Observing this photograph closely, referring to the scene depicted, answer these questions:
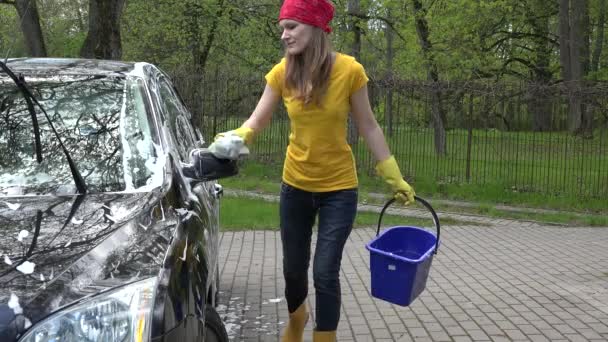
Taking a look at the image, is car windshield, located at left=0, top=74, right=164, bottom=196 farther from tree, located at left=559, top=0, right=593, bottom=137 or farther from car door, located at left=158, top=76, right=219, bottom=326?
tree, located at left=559, top=0, right=593, bottom=137

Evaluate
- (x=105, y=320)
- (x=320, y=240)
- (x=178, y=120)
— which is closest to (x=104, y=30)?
(x=178, y=120)

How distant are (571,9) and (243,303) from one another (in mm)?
21041

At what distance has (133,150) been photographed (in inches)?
119

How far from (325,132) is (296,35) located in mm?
521

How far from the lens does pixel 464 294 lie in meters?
5.65

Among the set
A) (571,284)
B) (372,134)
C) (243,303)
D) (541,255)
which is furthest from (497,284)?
(372,134)

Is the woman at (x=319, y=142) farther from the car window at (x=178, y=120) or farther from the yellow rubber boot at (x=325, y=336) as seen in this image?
the car window at (x=178, y=120)

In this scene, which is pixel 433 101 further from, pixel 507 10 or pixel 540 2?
pixel 540 2

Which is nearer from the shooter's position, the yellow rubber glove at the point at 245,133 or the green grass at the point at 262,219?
the yellow rubber glove at the point at 245,133

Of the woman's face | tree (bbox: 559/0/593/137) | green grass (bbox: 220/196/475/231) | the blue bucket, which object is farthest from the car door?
tree (bbox: 559/0/593/137)

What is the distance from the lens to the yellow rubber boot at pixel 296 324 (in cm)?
386

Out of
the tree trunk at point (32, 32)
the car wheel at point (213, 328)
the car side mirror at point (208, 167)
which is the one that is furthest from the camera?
the tree trunk at point (32, 32)

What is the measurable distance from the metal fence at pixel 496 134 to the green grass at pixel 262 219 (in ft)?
6.47

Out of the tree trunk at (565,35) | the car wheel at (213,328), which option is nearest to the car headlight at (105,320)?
the car wheel at (213,328)
